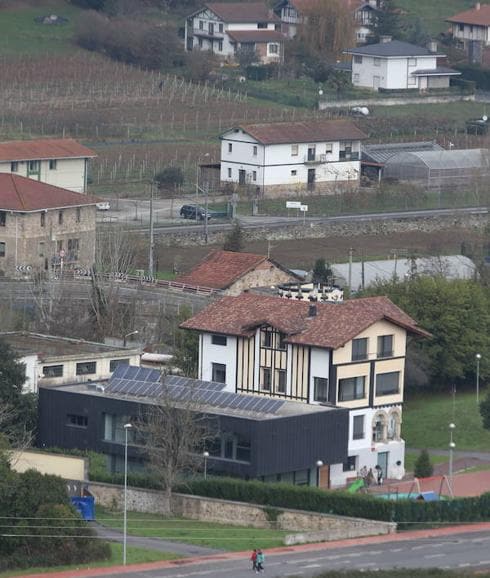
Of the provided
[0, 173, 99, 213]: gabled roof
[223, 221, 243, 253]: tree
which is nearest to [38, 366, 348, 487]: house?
[223, 221, 243, 253]: tree

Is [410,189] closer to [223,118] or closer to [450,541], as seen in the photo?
[223,118]

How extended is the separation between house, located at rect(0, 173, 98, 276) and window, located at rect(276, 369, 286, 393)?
22.4 meters

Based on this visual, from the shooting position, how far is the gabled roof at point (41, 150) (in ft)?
323

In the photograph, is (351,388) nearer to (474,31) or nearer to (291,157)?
(291,157)

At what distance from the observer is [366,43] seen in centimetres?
14550

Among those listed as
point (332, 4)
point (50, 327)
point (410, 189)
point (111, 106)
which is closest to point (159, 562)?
point (50, 327)

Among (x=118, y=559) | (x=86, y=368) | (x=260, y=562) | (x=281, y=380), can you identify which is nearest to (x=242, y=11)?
(x=86, y=368)

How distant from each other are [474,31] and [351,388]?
8654cm

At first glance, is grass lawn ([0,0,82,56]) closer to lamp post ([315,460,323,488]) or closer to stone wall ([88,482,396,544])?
lamp post ([315,460,323,488])

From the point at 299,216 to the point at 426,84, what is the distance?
3490 centimetres

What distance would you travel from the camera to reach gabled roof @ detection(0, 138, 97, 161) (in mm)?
98312

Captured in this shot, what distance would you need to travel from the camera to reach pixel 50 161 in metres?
99.3

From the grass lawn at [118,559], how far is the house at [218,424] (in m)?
5.89

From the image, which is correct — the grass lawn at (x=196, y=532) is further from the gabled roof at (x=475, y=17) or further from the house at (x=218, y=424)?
the gabled roof at (x=475, y=17)
